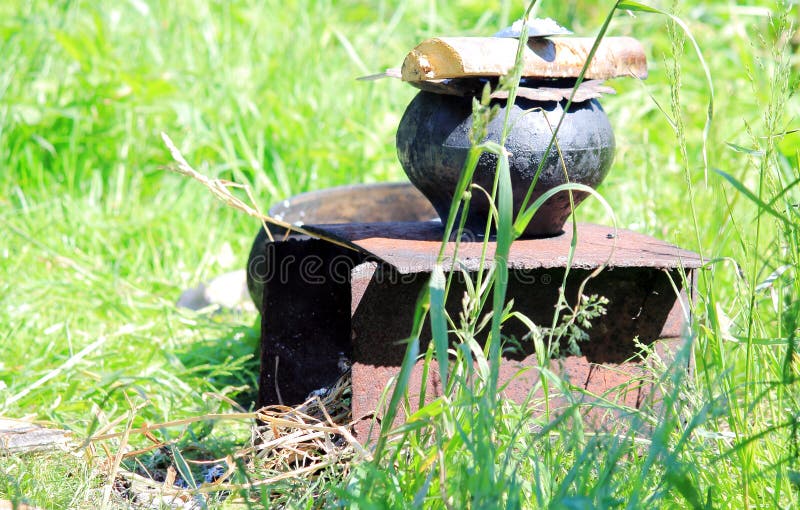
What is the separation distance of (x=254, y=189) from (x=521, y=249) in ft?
8.49

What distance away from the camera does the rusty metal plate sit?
6.81 ft

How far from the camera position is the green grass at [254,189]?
5.79 feet

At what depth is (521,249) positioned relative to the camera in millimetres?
2201

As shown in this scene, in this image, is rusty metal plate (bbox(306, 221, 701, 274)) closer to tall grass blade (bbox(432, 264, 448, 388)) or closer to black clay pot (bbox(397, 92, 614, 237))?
black clay pot (bbox(397, 92, 614, 237))

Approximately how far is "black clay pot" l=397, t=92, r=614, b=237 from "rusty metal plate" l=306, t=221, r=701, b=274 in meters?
0.11

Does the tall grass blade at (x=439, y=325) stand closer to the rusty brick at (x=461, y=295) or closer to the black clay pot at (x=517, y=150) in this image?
the rusty brick at (x=461, y=295)

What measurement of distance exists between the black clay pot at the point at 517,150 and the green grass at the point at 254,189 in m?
0.23

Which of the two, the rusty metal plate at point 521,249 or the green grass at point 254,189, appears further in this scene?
the rusty metal plate at point 521,249

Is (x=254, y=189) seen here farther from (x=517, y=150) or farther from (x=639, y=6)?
(x=639, y=6)

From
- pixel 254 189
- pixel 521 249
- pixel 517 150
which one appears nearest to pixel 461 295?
pixel 521 249

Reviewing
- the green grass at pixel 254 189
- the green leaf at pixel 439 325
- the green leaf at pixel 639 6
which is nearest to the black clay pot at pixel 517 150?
the green grass at pixel 254 189

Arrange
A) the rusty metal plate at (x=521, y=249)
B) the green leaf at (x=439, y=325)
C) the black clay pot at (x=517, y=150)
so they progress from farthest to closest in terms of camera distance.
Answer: the black clay pot at (x=517, y=150) < the rusty metal plate at (x=521, y=249) < the green leaf at (x=439, y=325)

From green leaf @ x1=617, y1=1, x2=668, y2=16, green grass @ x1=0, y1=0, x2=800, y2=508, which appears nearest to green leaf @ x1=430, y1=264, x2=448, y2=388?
green grass @ x1=0, y1=0, x2=800, y2=508

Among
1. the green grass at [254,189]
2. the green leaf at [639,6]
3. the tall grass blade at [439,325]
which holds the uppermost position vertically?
the green leaf at [639,6]
